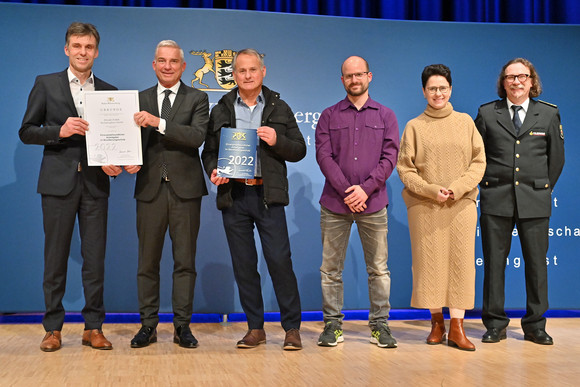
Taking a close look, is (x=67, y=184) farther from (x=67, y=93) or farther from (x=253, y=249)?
(x=253, y=249)

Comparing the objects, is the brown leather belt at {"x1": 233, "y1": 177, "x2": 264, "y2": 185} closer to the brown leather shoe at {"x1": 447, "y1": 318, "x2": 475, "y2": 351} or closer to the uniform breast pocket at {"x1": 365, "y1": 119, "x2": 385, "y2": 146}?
the uniform breast pocket at {"x1": 365, "y1": 119, "x2": 385, "y2": 146}

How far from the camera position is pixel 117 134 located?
3.45 m

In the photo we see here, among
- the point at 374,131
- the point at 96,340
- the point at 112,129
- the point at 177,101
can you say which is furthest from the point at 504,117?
the point at 96,340

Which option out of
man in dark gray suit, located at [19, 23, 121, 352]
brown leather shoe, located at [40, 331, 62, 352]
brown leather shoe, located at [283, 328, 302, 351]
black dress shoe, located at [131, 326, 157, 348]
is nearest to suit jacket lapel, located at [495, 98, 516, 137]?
brown leather shoe, located at [283, 328, 302, 351]

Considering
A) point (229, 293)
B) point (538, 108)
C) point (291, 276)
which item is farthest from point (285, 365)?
point (538, 108)

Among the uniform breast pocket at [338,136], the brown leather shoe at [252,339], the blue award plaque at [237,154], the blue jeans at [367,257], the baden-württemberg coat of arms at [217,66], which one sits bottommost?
the brown leather shoe at [252,339]

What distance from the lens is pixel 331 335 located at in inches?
145

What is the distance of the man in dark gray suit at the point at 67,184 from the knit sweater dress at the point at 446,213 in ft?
5.98

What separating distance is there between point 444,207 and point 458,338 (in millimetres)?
778

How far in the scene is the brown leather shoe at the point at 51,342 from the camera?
350 cm

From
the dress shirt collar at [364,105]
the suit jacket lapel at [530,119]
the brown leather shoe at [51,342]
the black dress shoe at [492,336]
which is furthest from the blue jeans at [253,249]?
the suit jacket lapel at [530,119]

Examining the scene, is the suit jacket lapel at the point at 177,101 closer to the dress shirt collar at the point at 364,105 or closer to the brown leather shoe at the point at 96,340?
the dress shirt collar at the point at 364,105

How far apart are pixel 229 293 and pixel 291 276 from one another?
1109mm

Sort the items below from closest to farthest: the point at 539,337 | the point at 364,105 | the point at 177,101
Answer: the point at 177,101 < the point at 364,105 < the point at 539,337
